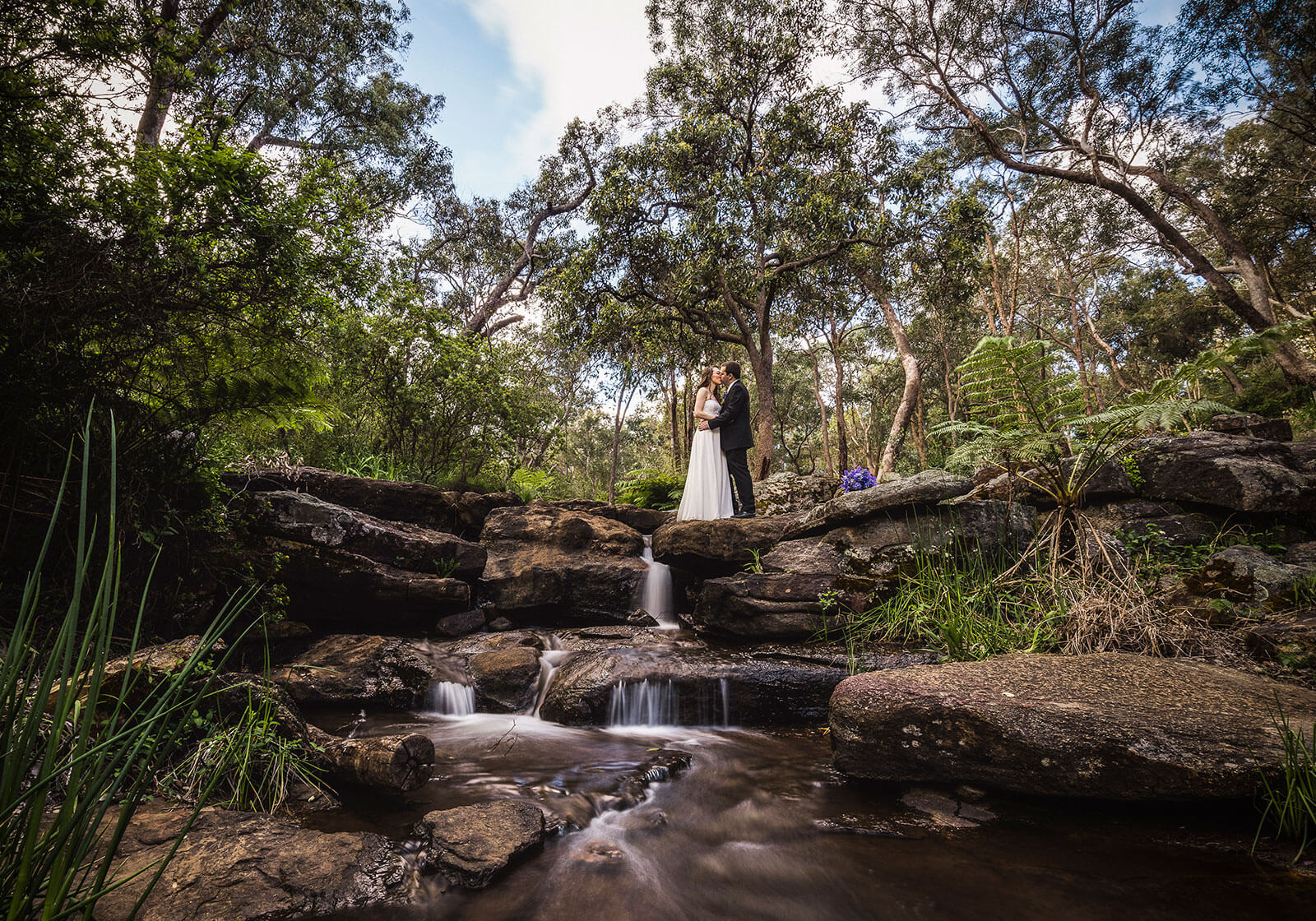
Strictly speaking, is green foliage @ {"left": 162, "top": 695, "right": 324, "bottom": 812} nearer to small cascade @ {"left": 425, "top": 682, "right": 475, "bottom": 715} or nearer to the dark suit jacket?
small cascade @ {"left": 425, "top": 682, "right": 475, "bottom": 715}

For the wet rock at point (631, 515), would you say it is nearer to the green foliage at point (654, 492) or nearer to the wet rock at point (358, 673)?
the green foliage at point (654, 492)

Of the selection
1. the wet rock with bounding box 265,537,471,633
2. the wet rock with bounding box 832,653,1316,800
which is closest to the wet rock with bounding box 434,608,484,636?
the wet rock with bounding box 265,537,471,633

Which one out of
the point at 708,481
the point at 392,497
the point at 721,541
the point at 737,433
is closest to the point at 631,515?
the point at 708,481

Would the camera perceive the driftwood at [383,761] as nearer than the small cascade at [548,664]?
Yes

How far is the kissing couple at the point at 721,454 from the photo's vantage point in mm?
9156

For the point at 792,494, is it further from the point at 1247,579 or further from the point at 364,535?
the point at 364,535

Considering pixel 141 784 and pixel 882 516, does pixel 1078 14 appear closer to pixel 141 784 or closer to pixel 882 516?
pixel 882 516

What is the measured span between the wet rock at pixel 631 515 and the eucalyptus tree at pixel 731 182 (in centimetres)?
381

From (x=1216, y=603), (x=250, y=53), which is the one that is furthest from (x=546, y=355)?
(x=1216, y=603)

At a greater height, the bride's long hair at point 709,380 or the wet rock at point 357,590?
the bride's long hair at point 709,380

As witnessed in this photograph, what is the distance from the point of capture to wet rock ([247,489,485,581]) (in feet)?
19.2

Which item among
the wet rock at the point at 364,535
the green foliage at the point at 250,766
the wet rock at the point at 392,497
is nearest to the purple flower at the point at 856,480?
the wet rock at the point at 392,497

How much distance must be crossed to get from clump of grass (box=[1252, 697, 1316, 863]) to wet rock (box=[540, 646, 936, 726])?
2.11m

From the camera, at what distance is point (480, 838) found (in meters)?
2.76
